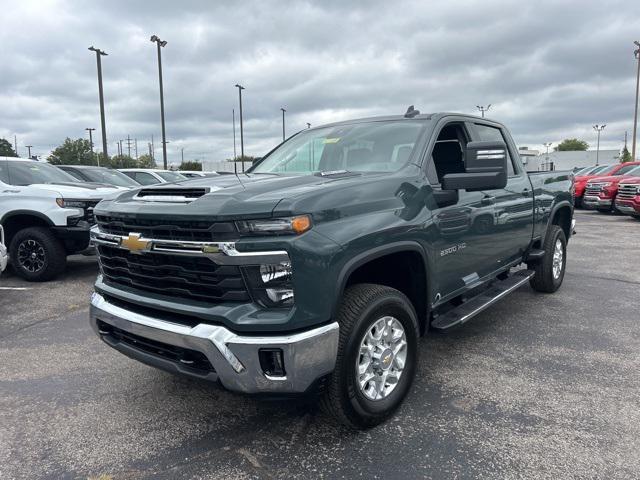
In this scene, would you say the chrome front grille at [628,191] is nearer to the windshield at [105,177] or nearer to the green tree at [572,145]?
the windshield at [105,177]

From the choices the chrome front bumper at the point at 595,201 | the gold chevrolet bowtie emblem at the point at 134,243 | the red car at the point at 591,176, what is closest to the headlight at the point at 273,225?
the gold chevrolet bowtie emblem at the point at 134,243

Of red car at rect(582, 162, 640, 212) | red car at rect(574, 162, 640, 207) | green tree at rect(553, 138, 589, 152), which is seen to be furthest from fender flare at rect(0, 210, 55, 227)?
green tree at rect(553, 138, 589, 152)

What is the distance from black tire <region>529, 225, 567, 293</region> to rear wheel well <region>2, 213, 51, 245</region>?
6294 mm

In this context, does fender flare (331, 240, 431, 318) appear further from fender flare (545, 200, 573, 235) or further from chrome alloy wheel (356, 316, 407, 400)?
fender flare (545, 200, 573, 235)

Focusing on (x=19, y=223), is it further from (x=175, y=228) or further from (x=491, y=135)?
(x=491, y=135)

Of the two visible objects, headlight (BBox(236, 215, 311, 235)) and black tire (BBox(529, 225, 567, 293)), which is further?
black tire (BBox(529, 225, 567, 293))

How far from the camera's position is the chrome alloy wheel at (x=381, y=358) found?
2.81 meters

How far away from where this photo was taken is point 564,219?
6.24 metres

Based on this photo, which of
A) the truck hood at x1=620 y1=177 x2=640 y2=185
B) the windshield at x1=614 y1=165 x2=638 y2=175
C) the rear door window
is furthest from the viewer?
the windshield at x1=614 y1=165 x2=638 y2=175

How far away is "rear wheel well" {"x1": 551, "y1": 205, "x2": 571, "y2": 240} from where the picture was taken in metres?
6.07

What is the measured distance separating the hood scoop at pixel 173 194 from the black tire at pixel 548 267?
14.1 ft

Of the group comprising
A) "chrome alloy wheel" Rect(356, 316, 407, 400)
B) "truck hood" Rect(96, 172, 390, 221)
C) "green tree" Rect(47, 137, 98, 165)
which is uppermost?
"green tree" Rect(47, 137, 98, 165)

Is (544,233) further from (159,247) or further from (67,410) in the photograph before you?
(67,410)

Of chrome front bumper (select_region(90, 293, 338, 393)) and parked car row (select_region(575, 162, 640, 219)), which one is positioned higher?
parked car row (select_region(575, 162, 640, 219))
